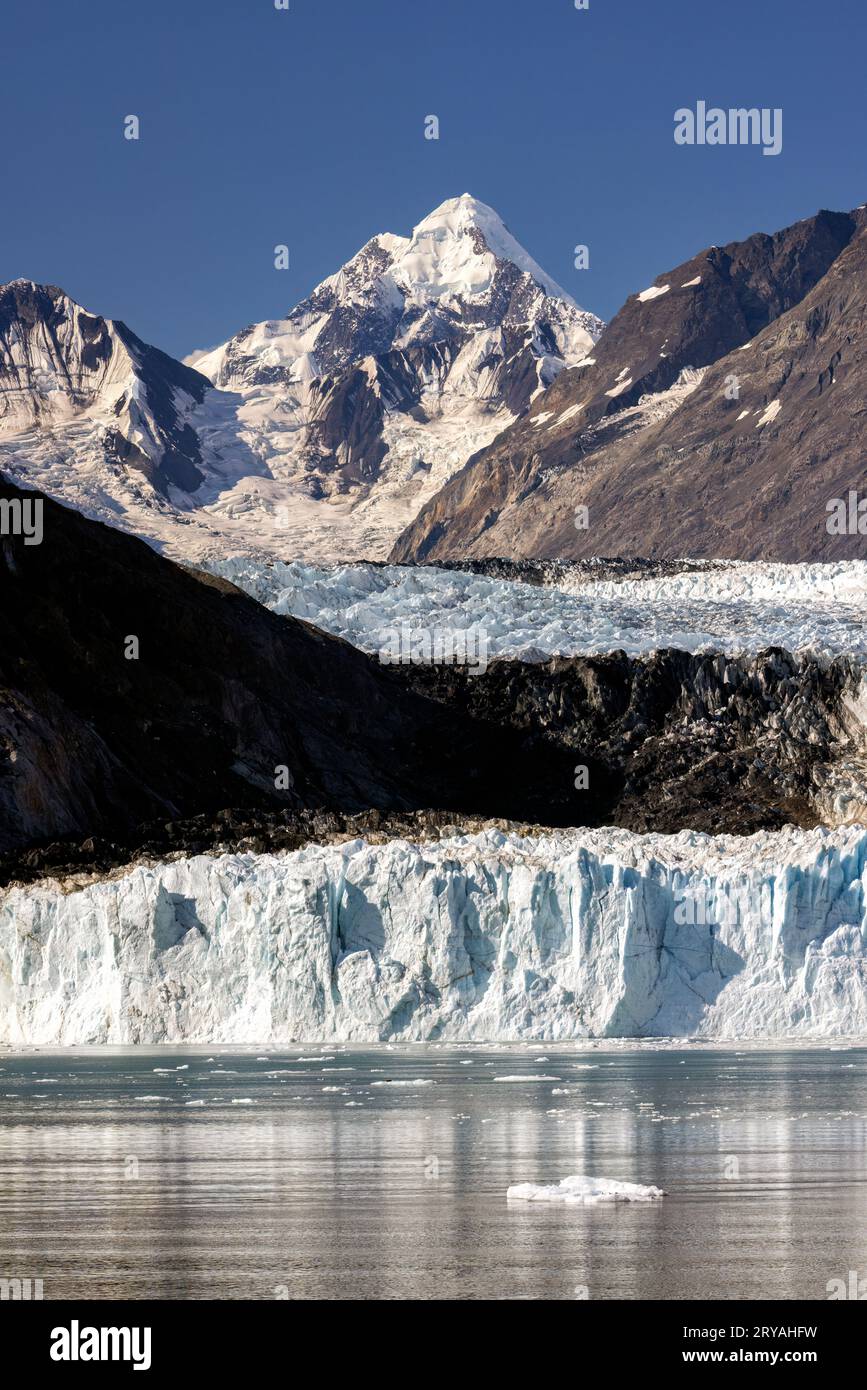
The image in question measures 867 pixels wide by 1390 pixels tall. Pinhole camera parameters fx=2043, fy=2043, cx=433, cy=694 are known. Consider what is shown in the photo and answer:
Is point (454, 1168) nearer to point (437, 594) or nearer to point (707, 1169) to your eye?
point (707, 1169)

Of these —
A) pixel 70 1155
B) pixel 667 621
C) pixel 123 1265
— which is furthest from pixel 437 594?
pixel 123 1265

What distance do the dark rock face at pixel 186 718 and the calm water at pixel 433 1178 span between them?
109 ft

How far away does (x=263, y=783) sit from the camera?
87375 millimetres

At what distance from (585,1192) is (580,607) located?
105478 millimetres

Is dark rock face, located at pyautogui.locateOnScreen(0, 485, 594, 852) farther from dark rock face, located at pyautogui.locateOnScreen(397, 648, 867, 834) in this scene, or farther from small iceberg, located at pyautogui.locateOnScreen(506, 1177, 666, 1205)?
small iceberg, located at pyautogui.locateOnScreen(506, 1177, 666, 1205)

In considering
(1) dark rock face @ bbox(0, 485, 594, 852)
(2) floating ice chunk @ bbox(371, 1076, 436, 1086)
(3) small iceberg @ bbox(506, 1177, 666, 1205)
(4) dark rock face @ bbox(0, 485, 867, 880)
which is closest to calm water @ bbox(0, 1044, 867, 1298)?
(2) floating ice chunk @ bbox(371, 1076, 436, 1086)

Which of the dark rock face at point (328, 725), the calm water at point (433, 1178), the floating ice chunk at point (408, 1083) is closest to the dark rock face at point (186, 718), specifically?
the dark rock face at point (328, 725)

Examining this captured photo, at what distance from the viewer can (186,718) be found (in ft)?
294

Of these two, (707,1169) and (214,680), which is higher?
(214,680)

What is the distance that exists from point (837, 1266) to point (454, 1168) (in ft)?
26.8

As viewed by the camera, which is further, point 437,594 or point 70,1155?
point 437,594

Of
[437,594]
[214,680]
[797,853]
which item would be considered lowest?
[797,853]

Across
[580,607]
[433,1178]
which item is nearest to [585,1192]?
[433,1178]

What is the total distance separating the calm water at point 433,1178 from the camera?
1803cm
